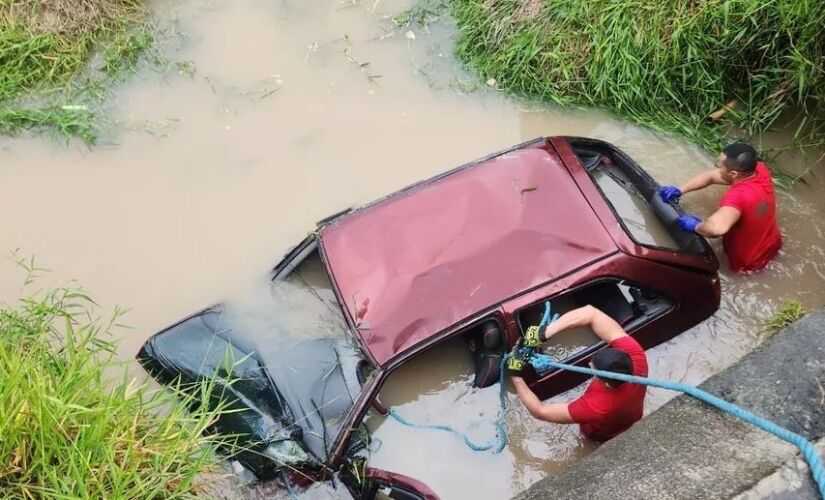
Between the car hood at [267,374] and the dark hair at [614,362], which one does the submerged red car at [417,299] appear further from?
the dark hair at [614,362]

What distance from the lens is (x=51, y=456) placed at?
3.31 metres

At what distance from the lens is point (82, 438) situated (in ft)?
10.8

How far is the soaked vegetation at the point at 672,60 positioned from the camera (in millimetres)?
5770

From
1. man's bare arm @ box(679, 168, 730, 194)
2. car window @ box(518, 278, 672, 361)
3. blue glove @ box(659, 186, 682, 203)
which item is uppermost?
blue glove @ box(659, 186, 682, 203)

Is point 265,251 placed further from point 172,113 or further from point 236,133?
point 172,113

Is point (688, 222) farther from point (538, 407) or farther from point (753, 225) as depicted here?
point (538, 407)

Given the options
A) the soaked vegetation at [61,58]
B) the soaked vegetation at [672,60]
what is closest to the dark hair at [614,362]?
the soaked vegetation at [672,60]

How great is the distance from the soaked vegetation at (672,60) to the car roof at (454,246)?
6.57ft

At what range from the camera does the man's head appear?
512 centimetres

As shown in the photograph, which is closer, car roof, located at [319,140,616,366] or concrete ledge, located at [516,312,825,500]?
concrete ledge, located at [516,312,825,500]

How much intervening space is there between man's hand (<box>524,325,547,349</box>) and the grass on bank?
1812mm

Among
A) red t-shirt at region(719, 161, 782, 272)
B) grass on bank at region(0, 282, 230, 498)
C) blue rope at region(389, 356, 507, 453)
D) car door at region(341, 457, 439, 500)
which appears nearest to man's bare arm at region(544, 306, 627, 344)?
blue rope at region(389, 356, 507, 453)

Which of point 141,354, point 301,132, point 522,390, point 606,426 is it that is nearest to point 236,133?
point 301,132

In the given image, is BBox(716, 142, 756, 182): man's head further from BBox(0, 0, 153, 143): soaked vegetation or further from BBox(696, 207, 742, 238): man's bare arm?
BBox(0, 0, 153, 143): soaked vegetation
